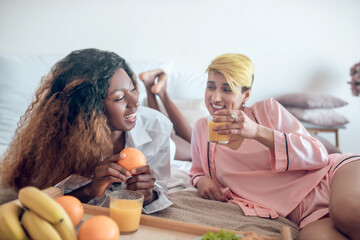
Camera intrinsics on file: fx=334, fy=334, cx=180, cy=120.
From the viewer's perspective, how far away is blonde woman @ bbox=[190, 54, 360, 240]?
1.16 meters

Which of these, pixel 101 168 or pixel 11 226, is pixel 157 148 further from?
pixel 11 226

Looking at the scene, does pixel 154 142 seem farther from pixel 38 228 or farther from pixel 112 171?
pixel 38 228

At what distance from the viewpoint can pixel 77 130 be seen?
1149mm

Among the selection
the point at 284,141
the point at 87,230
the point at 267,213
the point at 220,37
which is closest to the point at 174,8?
the point at 220,37

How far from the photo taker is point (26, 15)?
6.37 ft

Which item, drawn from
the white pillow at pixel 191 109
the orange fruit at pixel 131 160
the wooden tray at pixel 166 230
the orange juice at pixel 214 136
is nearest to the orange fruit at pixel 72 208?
the wooden tray at pixel 166 230

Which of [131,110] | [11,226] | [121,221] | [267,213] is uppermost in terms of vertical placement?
[131,110]

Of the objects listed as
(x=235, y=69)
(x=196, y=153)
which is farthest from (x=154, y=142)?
(x=235, y=69)

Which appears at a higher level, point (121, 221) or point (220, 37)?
point (220, 37)

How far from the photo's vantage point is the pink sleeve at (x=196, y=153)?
148cm

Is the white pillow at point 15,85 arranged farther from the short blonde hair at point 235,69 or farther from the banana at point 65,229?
the banana at point 65,229

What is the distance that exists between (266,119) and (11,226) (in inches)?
38.2

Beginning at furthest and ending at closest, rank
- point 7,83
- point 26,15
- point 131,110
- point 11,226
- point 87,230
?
point 26,15
point 7,83
point 131,110
point 87,230
point 11,226

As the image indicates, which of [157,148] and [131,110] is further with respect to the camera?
[157,148]
